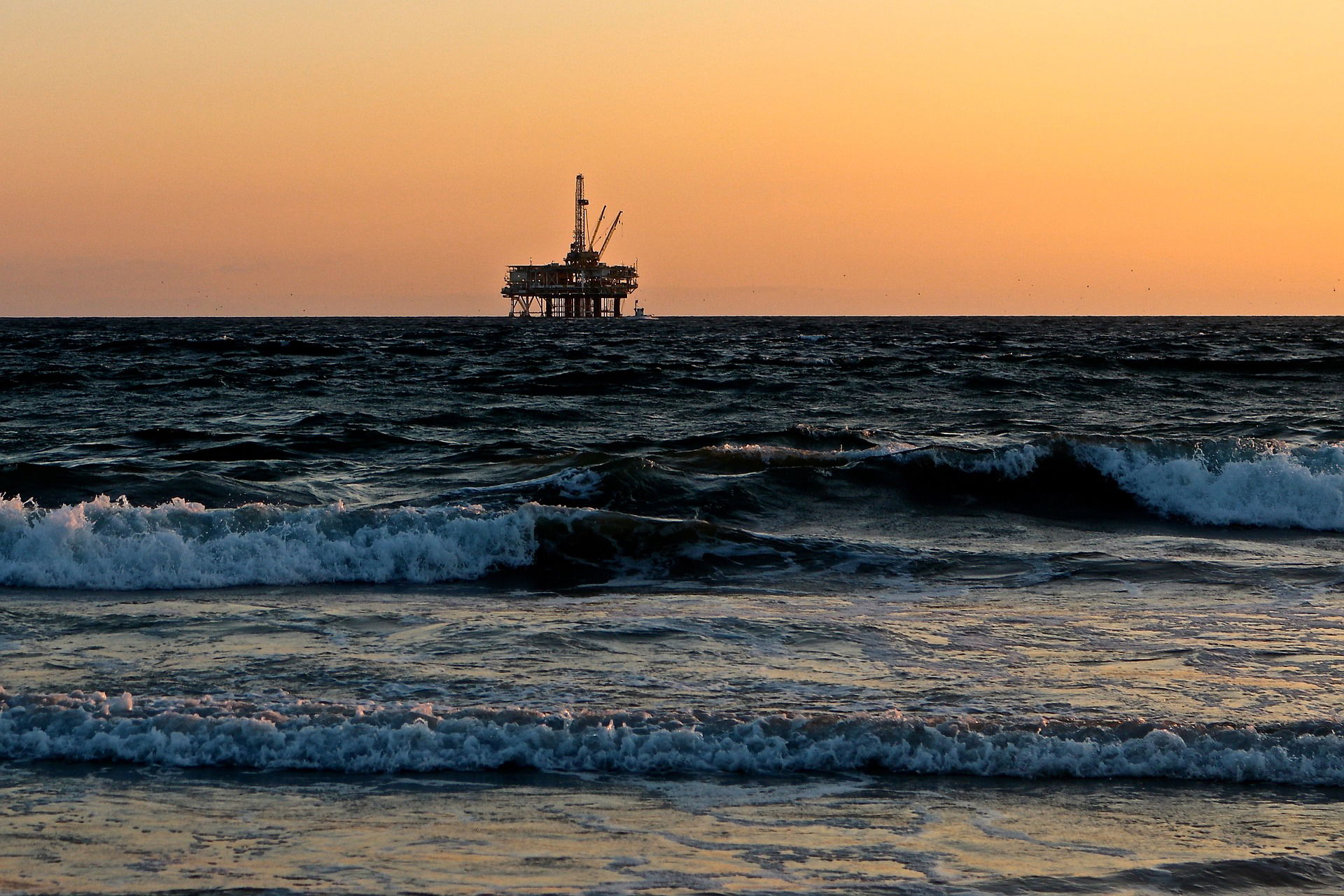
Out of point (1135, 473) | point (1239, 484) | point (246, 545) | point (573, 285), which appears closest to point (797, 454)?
point (1135, 473)

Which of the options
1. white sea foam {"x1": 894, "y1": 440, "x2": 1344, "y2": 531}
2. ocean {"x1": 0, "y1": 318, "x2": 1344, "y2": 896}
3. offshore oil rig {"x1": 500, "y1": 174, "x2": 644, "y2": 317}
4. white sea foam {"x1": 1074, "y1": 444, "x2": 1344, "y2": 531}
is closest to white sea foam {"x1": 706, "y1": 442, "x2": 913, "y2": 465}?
ocean {"x1": 0, "y1": 318, "x2": 1344, "y2": 896}

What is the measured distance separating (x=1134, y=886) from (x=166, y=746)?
13.0 feet

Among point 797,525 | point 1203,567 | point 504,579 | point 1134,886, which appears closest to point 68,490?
point 504,579

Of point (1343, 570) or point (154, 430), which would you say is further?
point (154, 430)

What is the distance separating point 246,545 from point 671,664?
484 cm

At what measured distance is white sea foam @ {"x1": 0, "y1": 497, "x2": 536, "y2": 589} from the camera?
9.77 metres

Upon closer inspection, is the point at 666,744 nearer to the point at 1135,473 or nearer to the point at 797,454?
the point at 797,454

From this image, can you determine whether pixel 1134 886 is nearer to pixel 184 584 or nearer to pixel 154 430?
pixel 184 584

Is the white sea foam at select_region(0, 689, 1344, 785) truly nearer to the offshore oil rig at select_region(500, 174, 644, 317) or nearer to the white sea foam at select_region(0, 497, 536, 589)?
the white sea foam at select_region(0, 497, 536, 589)

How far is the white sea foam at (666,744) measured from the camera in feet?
17.5

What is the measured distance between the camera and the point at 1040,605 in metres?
8.87

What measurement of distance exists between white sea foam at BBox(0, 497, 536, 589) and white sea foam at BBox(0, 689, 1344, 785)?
4261 millimetres

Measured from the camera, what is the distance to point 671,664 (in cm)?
698

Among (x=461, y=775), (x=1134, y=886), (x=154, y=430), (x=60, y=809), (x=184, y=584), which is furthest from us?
(x=154, y=430)
